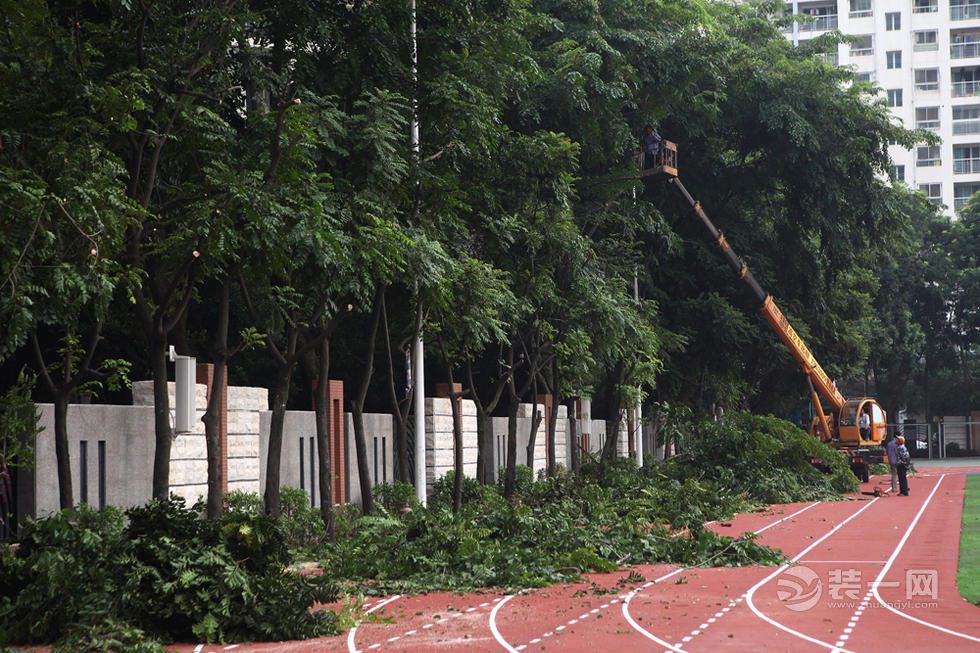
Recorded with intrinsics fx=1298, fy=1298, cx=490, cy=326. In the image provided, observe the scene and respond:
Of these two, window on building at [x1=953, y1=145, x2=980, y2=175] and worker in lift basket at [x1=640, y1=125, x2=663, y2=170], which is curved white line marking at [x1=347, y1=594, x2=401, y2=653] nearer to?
worker in lift basket at [x1=640, y1=125, x2=663, y2=170]

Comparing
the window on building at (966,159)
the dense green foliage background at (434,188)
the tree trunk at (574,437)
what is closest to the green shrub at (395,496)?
the dense green foliage background at (434,188)

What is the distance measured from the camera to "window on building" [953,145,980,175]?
91.7 m

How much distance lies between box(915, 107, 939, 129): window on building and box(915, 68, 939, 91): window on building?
4.76 feet

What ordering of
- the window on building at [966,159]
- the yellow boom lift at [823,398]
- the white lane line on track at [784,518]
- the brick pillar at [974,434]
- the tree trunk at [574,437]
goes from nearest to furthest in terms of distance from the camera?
the white lane line on track at [784,518], the tree trunk at [574,437], the yellow boom lift at [823,398], the brick pillar at [974,434], the window on building at [966,159]

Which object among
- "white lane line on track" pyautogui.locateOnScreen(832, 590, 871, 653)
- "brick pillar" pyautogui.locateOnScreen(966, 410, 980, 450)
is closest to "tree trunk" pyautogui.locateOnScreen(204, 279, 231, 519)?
"white lane line on track" pyautogui.locateOnScreen(832, 590, 871, 653)

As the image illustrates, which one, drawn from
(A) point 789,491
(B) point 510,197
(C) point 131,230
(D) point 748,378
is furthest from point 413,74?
(D) point 748,378

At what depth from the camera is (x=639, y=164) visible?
33.8 m

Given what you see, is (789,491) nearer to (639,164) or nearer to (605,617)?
(639,164)

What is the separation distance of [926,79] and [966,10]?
17.4 ft

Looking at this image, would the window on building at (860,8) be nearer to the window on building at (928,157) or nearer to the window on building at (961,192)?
the window on building at (928,157)

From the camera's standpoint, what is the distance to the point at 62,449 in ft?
52.5

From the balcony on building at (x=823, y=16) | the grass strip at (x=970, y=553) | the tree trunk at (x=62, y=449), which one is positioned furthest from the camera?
the balcony on building at (x=823, y=16)

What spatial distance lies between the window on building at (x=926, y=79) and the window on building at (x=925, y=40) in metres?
1.49

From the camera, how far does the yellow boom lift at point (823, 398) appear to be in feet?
128
